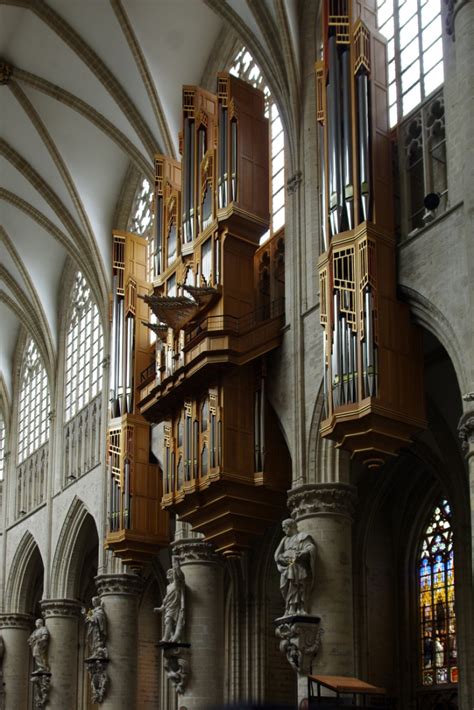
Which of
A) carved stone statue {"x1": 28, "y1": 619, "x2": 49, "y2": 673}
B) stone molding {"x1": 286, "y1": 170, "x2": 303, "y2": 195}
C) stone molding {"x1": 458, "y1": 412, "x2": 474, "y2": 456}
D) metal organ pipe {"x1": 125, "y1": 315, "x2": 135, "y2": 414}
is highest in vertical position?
stone molding {"x1": 286, "y1": 170, "x2": 303, "y2": 195}

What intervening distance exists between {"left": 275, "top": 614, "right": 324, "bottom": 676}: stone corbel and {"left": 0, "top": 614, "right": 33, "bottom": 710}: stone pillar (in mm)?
19307

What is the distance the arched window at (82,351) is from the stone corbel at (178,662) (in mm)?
11165

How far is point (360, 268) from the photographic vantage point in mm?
19391

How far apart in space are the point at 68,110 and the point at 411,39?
1340 cm

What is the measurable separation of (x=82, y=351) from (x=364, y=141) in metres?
17.9

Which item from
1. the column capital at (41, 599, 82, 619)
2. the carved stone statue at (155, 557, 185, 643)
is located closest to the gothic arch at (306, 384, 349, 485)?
the carved stone statue at (155, 557, 185, 643)

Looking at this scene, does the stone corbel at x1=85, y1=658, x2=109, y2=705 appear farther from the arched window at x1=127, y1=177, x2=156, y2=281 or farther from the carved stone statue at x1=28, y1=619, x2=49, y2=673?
the arched window at x1=127, y1=177, x2=156, y2=281

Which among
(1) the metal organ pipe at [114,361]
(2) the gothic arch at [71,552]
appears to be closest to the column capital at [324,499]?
(1) the metal organ pipe at [114,361]

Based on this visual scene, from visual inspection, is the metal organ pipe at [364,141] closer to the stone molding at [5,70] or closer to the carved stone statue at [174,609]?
the carved stone statue at [174,609]

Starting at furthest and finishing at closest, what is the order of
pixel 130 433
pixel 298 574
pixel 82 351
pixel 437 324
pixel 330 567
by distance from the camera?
pixel 82 351
pixel 130 433
pixel 330 567
pixel 298 574
pixel 437 324

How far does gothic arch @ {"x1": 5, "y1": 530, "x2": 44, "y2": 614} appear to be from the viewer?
38.4 meters

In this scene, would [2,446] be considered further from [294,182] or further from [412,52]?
[412,52]

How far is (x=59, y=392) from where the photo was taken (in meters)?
37.4

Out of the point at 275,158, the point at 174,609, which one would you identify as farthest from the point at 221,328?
the point at 174,609
